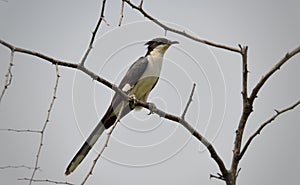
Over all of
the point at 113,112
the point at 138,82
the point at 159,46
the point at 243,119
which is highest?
the point at 159,46

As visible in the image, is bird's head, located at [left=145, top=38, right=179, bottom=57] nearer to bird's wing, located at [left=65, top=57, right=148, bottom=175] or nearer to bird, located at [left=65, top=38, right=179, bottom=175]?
bird, located at [left=65, top=38, right=179, bottom=175]

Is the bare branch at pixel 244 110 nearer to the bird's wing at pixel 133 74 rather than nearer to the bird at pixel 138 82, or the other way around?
the bird at pixel 138 82

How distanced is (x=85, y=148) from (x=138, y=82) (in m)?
1.21

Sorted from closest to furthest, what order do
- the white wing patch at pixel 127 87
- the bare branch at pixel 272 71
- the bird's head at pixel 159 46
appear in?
the bare branch at pixel 272 71 → the white wing patch at pixel 127 87 → the bird's head at pixel 159 46

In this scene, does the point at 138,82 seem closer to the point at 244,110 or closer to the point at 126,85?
the point at 126,85

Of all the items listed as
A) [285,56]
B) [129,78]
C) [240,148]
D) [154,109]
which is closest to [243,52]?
[285,56]

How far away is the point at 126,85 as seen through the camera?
523 cm

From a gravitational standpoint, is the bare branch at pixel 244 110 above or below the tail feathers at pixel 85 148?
above

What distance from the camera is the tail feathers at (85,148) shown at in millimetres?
4188

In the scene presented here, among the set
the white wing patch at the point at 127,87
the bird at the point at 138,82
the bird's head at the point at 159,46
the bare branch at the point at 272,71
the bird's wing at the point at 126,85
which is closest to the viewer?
the bare branch at the point at 272,71

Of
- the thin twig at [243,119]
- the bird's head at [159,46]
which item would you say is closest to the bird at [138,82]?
the bird's head at [159,46]

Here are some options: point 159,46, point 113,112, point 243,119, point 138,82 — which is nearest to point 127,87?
point 138,82

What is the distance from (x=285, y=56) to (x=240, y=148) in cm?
58

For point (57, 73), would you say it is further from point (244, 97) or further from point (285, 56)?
point (285, 56)
